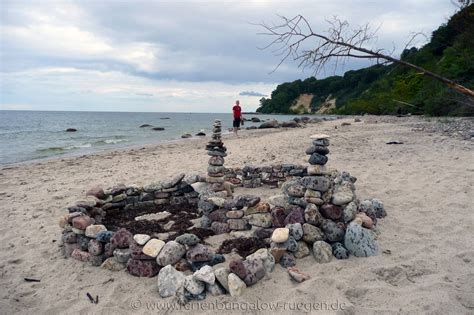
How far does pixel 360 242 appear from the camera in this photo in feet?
16.6

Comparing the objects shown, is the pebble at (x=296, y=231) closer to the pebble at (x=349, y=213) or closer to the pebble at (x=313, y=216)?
the pebble at (x=313, y=216)

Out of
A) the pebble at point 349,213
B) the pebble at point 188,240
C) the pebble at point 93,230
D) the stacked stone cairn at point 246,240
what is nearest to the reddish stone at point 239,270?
the stacked stone cairn at point 246,240

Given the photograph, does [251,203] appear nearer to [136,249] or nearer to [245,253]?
[245,253]

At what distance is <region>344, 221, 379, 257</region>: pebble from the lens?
504 centimetres

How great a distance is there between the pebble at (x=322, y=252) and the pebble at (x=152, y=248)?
2.27m

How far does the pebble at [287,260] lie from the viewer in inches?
191

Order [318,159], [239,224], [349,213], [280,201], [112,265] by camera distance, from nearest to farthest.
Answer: [112,265]
[349,213]
[318,159]
[280,201]
[239,224]

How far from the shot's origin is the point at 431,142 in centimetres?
1448

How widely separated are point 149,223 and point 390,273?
431 cm

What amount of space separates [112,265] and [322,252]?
10.4ft

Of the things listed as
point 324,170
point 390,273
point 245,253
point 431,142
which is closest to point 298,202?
point 324,170

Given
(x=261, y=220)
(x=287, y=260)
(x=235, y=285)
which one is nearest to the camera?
(x=235, y=285)

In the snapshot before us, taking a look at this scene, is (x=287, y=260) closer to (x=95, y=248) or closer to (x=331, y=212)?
(x=331, y=212)

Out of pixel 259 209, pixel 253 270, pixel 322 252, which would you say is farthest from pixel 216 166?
pixel 253 270
